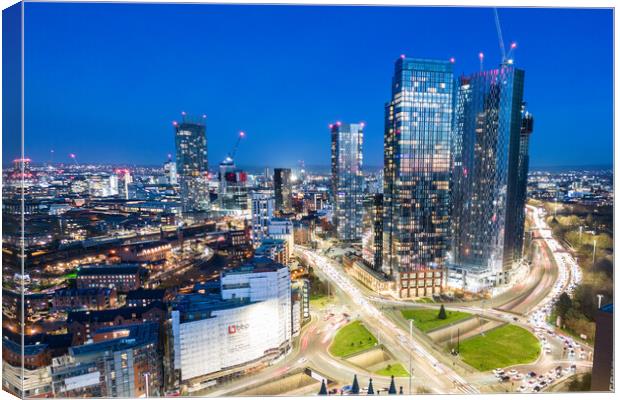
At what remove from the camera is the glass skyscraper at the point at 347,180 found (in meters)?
16.5

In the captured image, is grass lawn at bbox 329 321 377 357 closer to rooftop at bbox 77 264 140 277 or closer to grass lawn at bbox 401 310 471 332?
grass lawn at bbox 401 310 471 332

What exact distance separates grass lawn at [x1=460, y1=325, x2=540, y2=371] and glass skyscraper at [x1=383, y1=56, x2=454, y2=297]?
2.70m

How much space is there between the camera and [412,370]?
18.8 feet

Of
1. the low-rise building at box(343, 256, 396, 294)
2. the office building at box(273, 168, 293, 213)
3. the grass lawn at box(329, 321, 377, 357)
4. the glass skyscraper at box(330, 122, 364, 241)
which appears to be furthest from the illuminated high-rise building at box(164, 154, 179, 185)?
the grass lawn at box(329, 321, 377, 357)

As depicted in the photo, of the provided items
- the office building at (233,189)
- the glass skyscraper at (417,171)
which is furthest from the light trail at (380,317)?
the office building at (233,189)

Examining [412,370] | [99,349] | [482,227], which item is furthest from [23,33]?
[482,227]

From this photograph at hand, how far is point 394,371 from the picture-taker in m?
5.71

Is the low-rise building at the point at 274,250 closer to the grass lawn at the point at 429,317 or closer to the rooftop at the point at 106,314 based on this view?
the rooftop at the point at 106,314

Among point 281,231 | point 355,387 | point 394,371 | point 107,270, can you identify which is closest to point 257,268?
point 355,387

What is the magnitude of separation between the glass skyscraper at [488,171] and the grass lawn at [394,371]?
4881 mm

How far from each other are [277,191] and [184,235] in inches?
362

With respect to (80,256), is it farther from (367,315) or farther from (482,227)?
(482,227)

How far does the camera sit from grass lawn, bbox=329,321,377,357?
6363 millimetres

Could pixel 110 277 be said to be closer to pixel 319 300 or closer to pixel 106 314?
pixel 106 314
